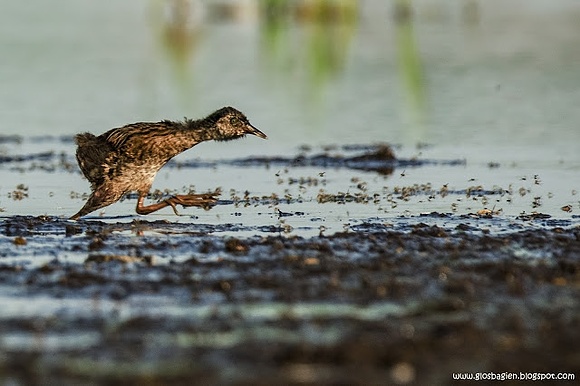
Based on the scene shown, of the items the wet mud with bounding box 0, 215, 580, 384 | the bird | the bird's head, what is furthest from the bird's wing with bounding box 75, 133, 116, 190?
the wet mud with bounding box 0, 215, 580, 384

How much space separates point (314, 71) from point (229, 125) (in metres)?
15.7

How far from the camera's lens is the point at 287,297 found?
916cm

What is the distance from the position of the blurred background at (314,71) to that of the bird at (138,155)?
18.2 feet

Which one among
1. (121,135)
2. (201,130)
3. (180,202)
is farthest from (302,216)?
(121,135)

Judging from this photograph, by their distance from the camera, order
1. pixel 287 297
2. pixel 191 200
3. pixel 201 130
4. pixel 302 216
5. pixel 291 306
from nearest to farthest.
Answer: pixel 291 306 → pixel 287 297 → pixel 302 216 → pixel 191 200 → pixel 201 130

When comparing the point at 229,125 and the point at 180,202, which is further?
the point at 229,125

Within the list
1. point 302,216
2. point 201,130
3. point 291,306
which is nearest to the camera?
point 291,306

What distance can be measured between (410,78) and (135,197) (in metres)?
13.5

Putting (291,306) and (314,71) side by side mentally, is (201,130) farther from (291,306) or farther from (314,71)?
(314,71)

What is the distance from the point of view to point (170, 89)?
2734 centimetres

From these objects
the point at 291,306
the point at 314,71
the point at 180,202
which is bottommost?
the point at 291,306

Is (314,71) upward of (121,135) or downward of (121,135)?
upward

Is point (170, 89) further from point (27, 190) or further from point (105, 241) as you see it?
point (105, 241)

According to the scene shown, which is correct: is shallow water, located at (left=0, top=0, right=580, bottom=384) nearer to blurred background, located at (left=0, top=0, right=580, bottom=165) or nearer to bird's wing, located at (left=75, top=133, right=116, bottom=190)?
blurred background, located at (left=0, top=0, right=580, bottom=165)
